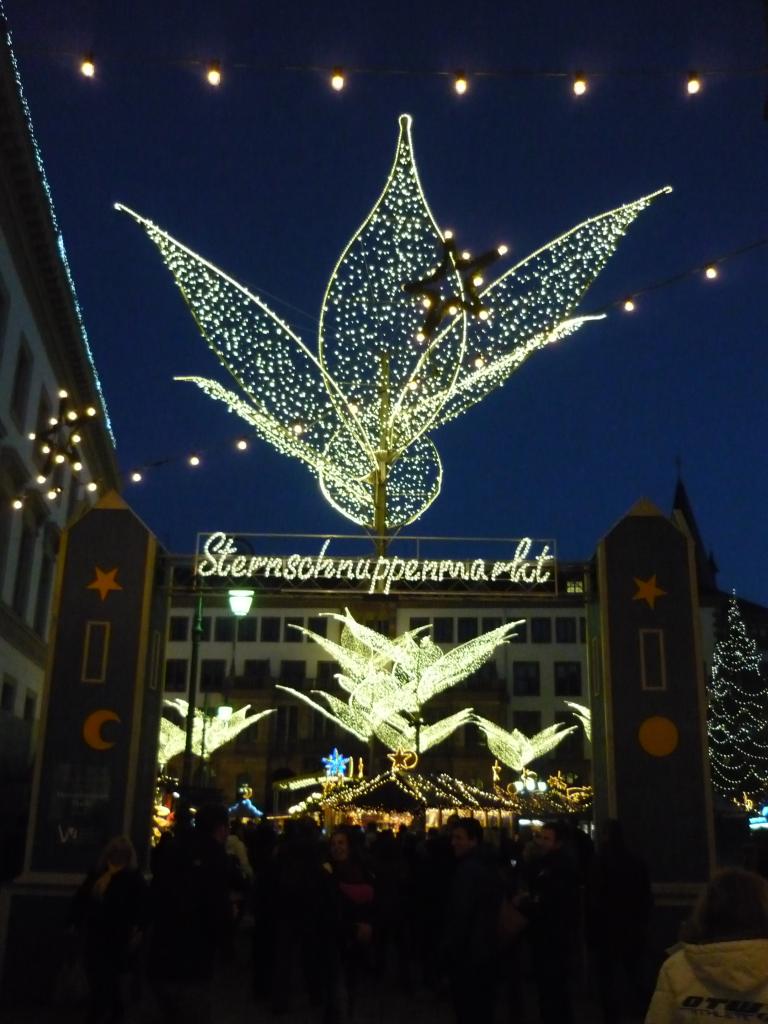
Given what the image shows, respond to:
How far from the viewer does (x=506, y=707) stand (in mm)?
68312

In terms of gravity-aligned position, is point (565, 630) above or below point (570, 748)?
above

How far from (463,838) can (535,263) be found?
1210 cm

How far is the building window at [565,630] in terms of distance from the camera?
232 feet

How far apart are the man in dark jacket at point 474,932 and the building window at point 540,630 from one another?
210 feet

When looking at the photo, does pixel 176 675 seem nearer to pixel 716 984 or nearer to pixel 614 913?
pixel 614 913

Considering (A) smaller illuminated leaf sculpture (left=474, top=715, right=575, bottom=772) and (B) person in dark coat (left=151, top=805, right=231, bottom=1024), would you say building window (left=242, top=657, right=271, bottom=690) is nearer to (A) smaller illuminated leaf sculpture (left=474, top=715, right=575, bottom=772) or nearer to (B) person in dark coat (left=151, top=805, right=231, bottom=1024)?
(A) smaller illuminated leaf sculpture (left=474, top=715, right=575, bottom=772)

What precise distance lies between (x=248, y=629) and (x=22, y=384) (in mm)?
47344

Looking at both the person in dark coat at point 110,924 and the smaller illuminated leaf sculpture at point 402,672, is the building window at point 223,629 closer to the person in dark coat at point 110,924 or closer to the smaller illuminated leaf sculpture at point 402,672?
the smaller illuminated leaf sculpture at point 402,672

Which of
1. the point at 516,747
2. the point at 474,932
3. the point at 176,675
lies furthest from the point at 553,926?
the point at 176,675

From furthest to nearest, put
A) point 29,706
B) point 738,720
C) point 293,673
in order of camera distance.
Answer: point 293,673 → point 738,720 → point 29,706

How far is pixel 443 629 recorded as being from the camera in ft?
227

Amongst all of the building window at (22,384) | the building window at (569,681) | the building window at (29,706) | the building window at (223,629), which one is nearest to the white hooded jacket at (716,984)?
the building window at (22,384)

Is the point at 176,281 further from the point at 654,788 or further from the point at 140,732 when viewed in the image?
the point at 654,788

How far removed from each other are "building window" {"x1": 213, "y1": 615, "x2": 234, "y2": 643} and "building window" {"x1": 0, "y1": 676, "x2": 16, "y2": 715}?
4402cm
